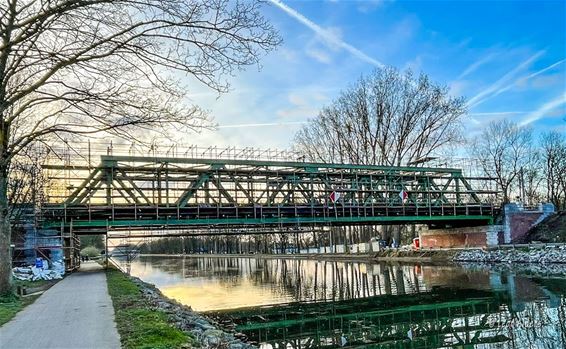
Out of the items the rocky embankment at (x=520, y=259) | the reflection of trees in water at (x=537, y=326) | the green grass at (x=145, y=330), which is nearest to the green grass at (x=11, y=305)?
the green grass at (x=145, y=330)

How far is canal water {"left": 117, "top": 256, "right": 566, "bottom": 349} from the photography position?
12.4 meters

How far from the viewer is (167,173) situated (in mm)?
33562

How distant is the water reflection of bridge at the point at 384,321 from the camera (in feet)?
41.2

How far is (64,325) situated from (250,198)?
24.6 meters

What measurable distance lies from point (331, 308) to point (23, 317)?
33.6ft

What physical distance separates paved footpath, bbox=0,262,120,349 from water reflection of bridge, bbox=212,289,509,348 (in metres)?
4.20

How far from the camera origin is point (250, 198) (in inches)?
1382

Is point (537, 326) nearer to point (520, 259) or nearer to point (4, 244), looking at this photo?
point (4, 244)

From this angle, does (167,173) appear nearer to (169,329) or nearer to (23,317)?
(23,317)

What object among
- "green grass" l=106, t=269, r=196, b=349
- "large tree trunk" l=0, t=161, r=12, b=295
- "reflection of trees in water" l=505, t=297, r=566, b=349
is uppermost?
"large tree trunk" l=0, t=161, r=12, b=295

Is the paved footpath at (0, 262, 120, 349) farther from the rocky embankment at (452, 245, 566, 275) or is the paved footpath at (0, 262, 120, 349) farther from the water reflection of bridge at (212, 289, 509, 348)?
the rocky embankment at (452, 245, 566, 275)

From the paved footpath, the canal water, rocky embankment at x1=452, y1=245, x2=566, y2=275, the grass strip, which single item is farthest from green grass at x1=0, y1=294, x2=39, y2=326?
rocky embankment at x1=452, y1=245, x2=566, y2=275

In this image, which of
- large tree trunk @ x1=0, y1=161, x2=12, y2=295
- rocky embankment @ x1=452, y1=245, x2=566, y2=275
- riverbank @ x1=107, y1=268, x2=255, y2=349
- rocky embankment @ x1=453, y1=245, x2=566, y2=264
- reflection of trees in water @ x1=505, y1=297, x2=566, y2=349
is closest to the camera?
riverbank @ x1=107, y1=268, x2=255, y2=349

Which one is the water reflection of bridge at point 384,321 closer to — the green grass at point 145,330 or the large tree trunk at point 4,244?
the green grass at point 145,330
